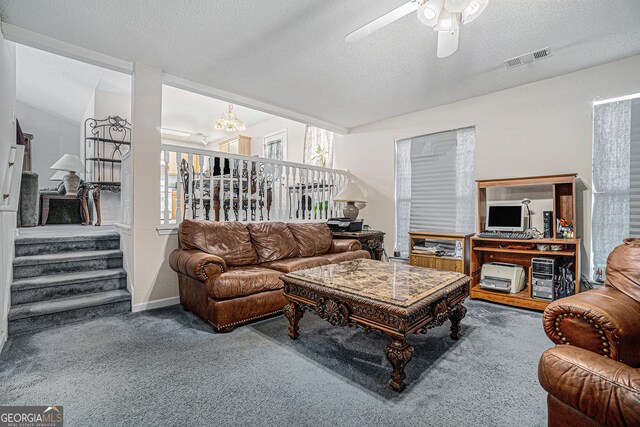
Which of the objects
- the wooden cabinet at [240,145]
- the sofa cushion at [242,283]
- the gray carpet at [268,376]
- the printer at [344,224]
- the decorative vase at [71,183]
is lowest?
the gray carpet at [268,376]

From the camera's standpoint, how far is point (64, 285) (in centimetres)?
289

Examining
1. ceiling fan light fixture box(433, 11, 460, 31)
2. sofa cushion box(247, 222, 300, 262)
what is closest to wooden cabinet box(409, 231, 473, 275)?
sofa cushion box(247, 222, 300, 262)

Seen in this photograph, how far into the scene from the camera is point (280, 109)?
454 cm

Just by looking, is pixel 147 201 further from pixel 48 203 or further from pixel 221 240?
pixel 48 203

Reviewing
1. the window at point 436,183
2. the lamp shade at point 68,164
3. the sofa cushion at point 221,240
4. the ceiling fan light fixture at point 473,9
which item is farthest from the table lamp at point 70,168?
the ceiling fan light fixture at point 473,9

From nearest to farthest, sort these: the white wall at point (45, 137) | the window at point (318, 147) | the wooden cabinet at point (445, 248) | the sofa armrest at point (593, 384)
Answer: the sofa armrest at point (593, 384), the wooden cabinet at point (445, 248), the window at point (318, 147), the white wall at point (45, 137)

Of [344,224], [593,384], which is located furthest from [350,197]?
[593,384]

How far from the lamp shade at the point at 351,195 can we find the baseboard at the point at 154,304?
2546mm

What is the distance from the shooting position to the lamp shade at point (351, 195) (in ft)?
14.8

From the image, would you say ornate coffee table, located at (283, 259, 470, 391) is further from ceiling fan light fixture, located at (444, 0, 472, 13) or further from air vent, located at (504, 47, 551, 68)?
air vent, located at (504, 47, 551, 68)

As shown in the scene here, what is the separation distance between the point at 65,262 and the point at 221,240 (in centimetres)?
163

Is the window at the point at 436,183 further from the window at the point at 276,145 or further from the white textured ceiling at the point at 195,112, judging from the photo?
the white textured ceiling at the point at 195,112

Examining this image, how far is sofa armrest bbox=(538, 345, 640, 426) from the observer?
0.94m

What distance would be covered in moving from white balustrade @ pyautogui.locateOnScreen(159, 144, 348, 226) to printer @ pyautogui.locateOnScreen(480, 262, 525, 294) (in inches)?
102
